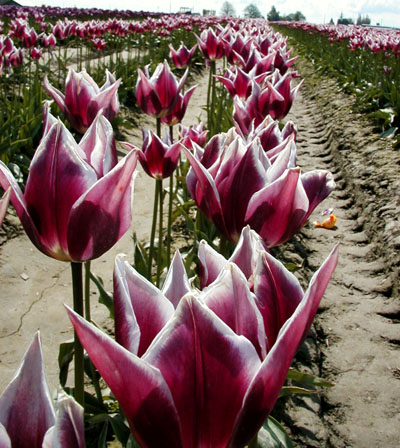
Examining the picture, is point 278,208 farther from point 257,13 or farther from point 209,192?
point 257,13

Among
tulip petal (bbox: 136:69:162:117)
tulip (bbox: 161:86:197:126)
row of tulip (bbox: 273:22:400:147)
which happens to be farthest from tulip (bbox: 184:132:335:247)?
row of tulip (bbox: 273:22:400:147)

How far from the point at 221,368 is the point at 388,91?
24.1ft

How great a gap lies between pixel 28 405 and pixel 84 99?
5.27 ft

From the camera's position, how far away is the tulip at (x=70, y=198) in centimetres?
94

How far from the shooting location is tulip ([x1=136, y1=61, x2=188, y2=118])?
2.51 m

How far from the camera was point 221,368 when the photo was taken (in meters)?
0.58

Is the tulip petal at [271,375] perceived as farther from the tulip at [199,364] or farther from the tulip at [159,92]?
the tulip at [159,92]

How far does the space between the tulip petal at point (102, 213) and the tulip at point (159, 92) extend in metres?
1.62

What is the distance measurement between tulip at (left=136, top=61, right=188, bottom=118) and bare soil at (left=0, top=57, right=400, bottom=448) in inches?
48.4

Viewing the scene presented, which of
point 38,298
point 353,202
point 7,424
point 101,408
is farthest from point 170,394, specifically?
point 353,202

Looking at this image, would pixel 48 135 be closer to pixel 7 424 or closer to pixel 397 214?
pixel 7 424

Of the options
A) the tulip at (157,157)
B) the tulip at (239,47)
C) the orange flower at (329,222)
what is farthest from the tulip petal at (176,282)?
the orange flower at (329,222)

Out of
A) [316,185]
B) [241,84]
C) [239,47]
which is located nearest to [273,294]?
[316,185]

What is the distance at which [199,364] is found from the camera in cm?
57
